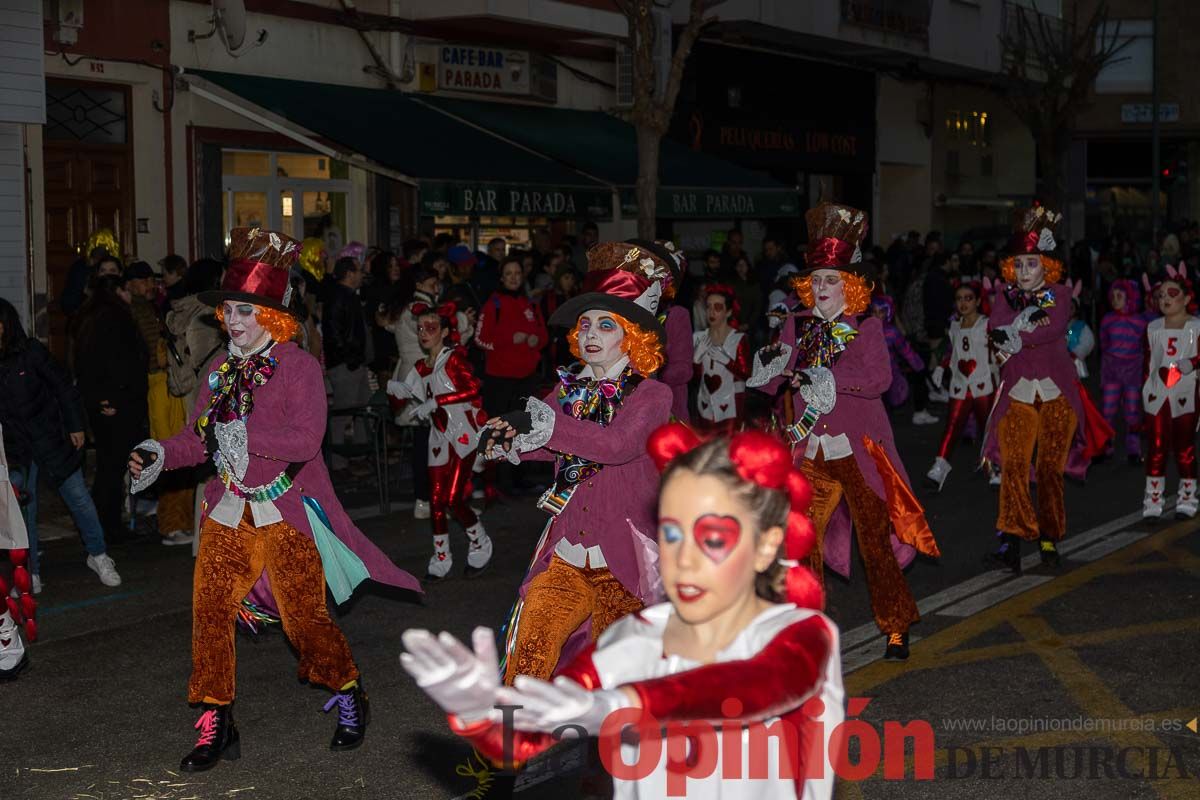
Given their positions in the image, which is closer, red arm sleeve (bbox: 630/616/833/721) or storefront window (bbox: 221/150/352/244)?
red arm sleeve (bbox: 630/616/833/721)

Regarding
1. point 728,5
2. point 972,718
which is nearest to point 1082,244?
point 728,5

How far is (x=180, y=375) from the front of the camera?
35.3ft

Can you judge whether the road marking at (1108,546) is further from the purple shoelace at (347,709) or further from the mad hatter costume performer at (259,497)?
the mad hatter costume performer at (259,497)

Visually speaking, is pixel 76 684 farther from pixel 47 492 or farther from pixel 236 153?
pixel 236 153

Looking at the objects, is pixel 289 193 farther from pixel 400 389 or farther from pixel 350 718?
pixel 350 718

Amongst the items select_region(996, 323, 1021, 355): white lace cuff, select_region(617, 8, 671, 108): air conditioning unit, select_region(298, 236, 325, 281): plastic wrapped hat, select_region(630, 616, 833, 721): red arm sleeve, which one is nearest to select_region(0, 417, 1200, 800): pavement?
select_region(996, 323, 1021, 355): white lace cuff

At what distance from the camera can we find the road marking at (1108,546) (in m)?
10.4

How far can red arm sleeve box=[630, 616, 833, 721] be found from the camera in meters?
3.24

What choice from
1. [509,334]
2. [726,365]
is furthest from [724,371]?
[509,334]

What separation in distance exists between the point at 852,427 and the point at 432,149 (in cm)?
1128

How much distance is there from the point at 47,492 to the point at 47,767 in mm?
7195

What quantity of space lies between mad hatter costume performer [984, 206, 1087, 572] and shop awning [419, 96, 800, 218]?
1004cm

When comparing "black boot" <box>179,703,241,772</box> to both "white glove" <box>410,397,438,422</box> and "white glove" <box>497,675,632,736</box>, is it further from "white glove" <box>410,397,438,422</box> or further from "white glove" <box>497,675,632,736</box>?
"white glove" <box>410,397,438,422</box>

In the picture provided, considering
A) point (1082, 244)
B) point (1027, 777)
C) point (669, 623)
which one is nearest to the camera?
point (669, 623)
